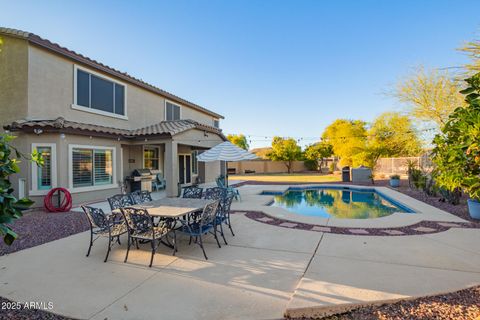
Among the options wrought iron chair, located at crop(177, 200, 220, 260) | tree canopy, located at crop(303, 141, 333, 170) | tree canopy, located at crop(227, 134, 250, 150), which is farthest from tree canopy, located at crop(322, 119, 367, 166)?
wrought iron chair, located at crop(177, 200, 220, 260)

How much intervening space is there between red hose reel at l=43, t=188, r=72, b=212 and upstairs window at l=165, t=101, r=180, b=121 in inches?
344

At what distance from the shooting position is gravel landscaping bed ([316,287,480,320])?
2951 millimetres

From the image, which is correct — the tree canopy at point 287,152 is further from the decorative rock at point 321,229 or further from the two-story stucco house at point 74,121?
the decorative rock at point 321,229

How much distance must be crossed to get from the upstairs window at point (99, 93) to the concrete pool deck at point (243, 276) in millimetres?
7772

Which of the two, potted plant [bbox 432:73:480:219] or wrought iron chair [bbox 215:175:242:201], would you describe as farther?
wrought iron chair [bbox 215:175:242:201]

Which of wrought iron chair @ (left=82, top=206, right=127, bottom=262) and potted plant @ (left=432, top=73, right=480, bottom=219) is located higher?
potted plant @ (left=432, top=73, right=480, bottom=219)

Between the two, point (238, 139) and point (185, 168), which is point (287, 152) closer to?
point (238, 139)

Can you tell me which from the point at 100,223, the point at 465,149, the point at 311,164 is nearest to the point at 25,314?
the point at 100,223

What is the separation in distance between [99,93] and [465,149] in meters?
13.7

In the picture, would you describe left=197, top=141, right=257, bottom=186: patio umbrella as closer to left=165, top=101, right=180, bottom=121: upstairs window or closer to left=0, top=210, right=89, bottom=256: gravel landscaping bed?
left=0, top=210, right=89, bottom=256: gravel landscaping bed

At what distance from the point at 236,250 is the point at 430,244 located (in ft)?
14.7

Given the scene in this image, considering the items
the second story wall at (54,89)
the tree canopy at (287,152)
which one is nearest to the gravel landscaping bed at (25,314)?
the second story wall at (54,89)

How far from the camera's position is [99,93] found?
12.0 meters

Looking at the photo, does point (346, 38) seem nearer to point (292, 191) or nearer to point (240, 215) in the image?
point (292, 191)
